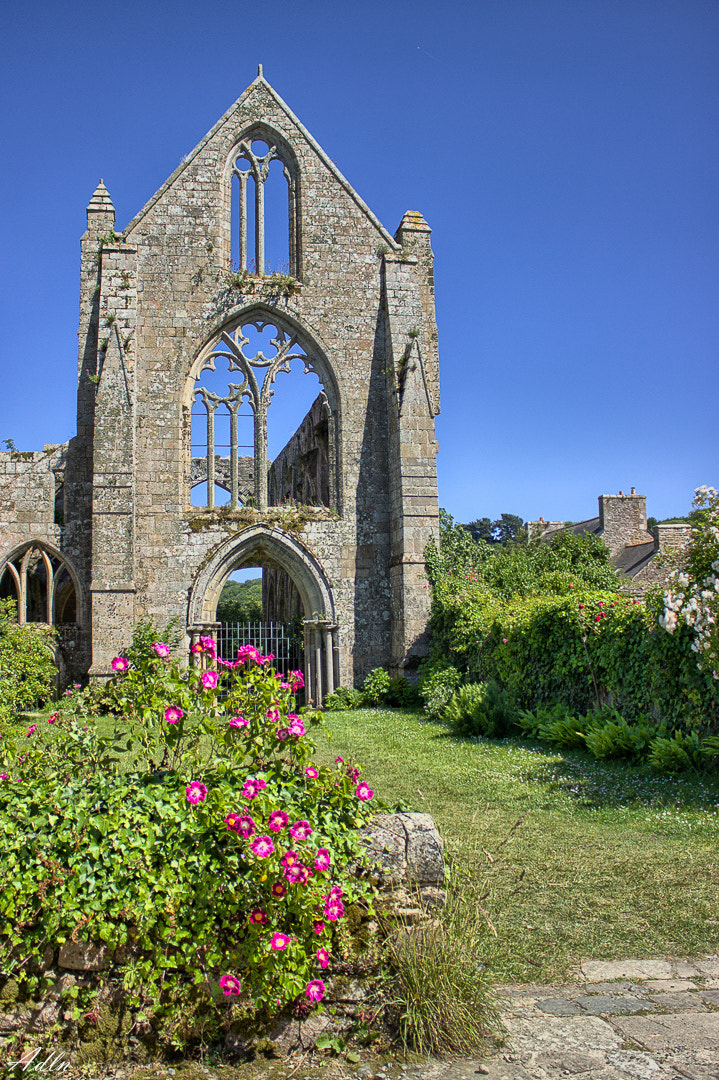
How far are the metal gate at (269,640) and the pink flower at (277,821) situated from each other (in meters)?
12.4

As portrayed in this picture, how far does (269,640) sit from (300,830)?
1311 centimetres

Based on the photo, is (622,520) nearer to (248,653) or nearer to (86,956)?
(248,653)

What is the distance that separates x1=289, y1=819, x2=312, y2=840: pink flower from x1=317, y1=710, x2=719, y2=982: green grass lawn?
548 millimetres

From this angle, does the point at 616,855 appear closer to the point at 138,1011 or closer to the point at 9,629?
the point at 138,1011

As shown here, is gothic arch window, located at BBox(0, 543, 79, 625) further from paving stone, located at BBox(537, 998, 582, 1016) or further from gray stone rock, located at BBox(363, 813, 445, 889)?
paving stone, located at BBox(537, 998, 582, 1016)

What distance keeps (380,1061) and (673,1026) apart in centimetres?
115

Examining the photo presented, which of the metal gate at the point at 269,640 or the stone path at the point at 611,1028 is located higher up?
the metal gate at the point at 269,640

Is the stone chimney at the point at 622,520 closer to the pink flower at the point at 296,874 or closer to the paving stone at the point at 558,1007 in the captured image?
the paving stone at the point at 558,1007


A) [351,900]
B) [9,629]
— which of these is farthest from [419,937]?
[9,629]

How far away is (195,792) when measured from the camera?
3.26 meters

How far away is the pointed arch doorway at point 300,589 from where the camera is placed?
14.1 m

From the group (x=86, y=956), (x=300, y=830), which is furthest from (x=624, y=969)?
(x=86, y=956)

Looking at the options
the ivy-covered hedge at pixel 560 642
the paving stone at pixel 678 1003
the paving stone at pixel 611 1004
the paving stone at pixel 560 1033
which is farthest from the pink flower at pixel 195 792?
the ivy-covered hedge at pixel 560 642

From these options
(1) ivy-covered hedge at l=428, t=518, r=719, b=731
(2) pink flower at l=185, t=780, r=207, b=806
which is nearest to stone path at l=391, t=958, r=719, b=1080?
(2) pink flower at l=185, t=780, r=207, b=806
